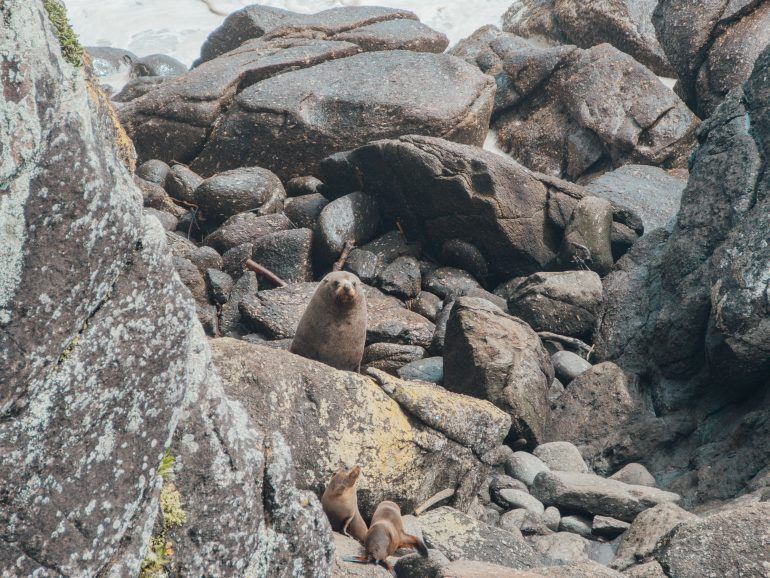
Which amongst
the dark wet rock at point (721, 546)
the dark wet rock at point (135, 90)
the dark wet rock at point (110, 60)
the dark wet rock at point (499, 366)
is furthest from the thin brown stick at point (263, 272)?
the dark wet rock at point (110, 60)

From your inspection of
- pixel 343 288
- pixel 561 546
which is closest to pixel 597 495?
pixel 561 546

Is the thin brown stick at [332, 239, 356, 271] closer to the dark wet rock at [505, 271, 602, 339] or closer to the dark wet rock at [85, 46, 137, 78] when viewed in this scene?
the dark wet rock at [505, 271, 602, 339]

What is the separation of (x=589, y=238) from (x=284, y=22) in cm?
1073

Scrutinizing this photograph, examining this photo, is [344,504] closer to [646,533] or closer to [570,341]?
[646,533]

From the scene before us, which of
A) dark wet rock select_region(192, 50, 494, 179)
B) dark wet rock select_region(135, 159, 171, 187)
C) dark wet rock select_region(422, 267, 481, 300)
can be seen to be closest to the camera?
dark wet rock select_region(422, 267, 481, 300)

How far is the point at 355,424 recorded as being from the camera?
7184 millimetres

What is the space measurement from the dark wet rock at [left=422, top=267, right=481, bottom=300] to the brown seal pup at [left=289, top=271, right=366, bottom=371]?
487cm

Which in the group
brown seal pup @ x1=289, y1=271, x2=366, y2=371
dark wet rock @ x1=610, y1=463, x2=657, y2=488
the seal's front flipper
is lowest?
dark wet rock @ x1=610, y1=463, x2=657, y2=488

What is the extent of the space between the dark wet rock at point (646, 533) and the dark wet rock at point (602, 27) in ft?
50.1

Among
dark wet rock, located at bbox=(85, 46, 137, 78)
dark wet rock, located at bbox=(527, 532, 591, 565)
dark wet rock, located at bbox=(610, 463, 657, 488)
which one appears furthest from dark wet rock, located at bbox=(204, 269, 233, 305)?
dark wet rock, located at bbox=(85, 46, 137, 78)

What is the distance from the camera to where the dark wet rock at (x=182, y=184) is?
52.3 ft

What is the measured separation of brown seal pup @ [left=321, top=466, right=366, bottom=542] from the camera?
6.48 meters

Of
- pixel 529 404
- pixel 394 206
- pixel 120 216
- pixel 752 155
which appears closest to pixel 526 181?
pixel 394 206

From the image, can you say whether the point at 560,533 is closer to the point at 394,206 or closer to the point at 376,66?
the point at 394,206
